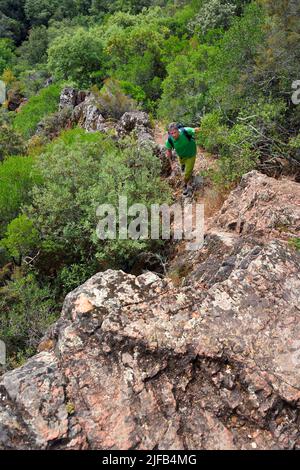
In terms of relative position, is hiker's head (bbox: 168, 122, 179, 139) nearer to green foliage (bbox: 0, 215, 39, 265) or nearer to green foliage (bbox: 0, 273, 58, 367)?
green foliage (bbox: 0, 215, 39, 265)

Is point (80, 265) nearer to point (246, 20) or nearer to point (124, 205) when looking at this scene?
point (124, 205)

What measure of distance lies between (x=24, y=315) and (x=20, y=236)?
5.11 ft

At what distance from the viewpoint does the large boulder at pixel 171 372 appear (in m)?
3.53

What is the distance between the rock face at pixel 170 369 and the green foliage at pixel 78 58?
2277 cm

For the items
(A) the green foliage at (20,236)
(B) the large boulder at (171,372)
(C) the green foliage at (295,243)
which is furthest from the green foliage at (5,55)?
(B) the large boulder at (171,372)

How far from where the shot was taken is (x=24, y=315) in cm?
715

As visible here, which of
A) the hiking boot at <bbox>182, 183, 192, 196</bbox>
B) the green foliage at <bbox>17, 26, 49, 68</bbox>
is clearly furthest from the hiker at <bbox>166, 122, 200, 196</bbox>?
the green foliage at <bbox>17, 26, 49, 68</bbox>

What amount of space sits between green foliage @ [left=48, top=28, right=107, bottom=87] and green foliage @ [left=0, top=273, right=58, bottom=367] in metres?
20.0

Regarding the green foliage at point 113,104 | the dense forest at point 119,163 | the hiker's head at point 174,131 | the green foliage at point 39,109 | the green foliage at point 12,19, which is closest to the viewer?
the dense forest at point 119,163

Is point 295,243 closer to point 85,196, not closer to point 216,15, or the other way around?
point 85,196

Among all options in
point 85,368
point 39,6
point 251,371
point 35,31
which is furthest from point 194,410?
point 39,6

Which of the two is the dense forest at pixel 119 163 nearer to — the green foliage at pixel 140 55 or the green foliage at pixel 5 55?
the green foliage at pixel 140 55

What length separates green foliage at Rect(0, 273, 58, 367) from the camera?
675 cm

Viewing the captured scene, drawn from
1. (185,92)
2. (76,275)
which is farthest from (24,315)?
(185,92)
